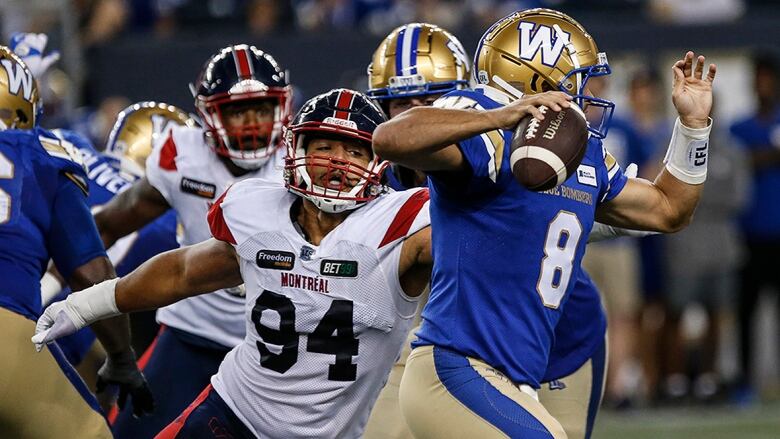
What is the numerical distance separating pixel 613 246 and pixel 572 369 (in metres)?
4.40

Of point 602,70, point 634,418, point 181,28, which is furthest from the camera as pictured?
point 181,28

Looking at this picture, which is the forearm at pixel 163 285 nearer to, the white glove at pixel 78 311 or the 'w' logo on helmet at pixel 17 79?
the white glove at pixel 78 311

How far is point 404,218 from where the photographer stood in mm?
3895

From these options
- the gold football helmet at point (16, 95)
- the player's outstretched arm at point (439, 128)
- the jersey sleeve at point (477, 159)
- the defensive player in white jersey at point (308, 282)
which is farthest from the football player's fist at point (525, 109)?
the gold football helmet at point (16, 95)

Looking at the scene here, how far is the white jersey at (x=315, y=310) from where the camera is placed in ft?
12.7

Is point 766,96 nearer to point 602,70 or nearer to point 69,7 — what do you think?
point 69,7

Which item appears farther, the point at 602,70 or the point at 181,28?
the point at 181,28

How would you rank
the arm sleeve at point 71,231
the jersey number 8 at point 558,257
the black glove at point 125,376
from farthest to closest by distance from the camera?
1. the black glove at point 125,376
2. the arm sleeve at point 71,231
3. the jersey number 8 at point 558,257

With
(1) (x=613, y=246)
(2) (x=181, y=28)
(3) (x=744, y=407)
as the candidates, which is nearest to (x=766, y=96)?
(1) (x=613, y=246)

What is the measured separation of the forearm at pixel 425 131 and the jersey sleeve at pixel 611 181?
0.69 m

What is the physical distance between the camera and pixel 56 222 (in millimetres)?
4270

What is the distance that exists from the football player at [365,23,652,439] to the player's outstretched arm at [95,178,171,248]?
0.92 meters

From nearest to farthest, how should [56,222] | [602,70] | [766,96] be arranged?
[602,70] < [56,222] < [766,96]

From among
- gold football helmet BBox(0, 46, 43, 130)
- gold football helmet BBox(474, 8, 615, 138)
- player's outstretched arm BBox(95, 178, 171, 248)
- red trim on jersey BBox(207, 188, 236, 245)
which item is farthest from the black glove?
gold football helmet BBox(474, 8, 615, 138)
